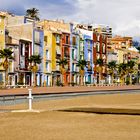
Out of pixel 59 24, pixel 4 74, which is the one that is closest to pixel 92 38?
pixel 59 24

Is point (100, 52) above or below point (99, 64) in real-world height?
above

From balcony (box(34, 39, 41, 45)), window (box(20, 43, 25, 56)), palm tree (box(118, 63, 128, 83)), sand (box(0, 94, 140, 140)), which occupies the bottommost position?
sand (box(0, 94, 140, 140))

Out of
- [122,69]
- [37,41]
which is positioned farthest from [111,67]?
[37,41]

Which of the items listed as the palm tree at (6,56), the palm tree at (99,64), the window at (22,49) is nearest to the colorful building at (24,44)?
the window at (22,49)

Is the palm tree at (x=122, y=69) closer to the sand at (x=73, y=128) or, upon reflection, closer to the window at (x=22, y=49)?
the window at (x=22, y=49)

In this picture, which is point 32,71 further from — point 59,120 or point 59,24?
point 59,120

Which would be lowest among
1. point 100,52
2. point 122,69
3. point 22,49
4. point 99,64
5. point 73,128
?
point 73,128

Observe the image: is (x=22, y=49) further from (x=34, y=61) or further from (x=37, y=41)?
(x=37, y=41)

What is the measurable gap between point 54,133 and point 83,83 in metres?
86.8

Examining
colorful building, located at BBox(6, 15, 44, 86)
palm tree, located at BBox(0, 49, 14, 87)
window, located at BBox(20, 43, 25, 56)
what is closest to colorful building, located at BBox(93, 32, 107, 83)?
colorful building, located at BBox(6, 15, 44, 86)

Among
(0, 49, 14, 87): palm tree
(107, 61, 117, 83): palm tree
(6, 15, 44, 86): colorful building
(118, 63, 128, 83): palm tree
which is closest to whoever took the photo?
(0, 49, 14, 87): palm tree

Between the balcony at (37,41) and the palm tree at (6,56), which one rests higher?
the balcony at (37,41)

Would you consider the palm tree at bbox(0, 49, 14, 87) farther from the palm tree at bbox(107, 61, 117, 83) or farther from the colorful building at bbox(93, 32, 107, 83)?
the palm tree at bbox(107, 61, 117, 83)

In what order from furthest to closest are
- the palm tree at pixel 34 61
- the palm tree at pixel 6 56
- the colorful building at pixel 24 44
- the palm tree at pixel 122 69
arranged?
the palm tree at pixel 122 69 → the palm tree at pixel 34 61 → the colorful building at pixel 24 44 → the palm tree at pixel 6 56
